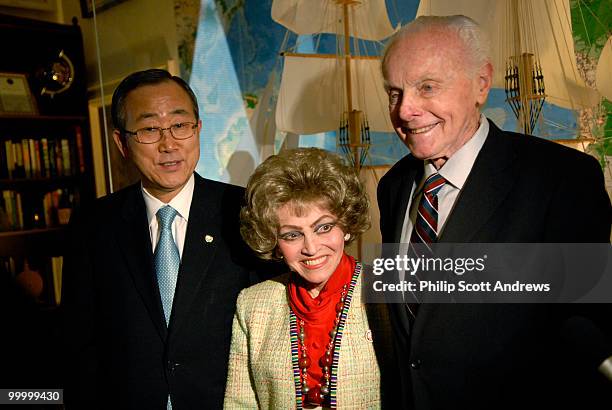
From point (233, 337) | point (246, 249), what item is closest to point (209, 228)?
point (246, 249)

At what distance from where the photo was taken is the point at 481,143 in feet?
4.89

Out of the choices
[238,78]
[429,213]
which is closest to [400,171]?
[429,213]

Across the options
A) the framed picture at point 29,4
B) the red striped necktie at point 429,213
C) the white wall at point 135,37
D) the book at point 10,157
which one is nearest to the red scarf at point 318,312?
the red striped necktie at point 429,213

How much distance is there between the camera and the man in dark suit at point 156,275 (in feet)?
5.85

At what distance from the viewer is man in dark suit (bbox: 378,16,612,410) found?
132cm

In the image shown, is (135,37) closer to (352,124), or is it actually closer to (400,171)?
(352,124)

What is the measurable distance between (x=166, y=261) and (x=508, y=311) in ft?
3.44

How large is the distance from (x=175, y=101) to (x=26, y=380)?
1.22 m

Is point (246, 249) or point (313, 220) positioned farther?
point (246, 249)

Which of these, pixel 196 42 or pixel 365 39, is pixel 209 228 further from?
pixel 196 42

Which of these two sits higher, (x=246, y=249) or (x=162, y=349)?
(x=246, y=249)

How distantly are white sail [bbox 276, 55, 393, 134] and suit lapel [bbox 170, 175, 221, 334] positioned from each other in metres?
0.81

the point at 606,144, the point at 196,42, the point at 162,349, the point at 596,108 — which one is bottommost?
the point at 162,349

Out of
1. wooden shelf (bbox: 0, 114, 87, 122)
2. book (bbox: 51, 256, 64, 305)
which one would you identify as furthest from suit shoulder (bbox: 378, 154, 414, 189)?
wooden shelf (bbox: 0, 114, 87, 122)
